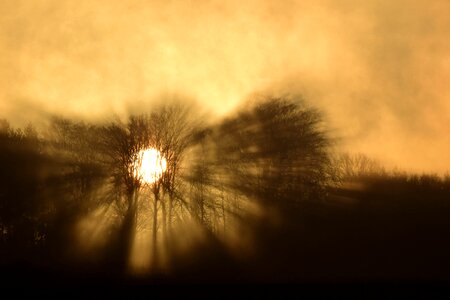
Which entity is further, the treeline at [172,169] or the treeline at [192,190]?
the treeline at [172,169]

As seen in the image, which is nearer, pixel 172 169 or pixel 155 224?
pixel 155 224

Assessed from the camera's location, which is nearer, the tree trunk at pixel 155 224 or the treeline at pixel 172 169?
the tree trunk at pixel 155 224

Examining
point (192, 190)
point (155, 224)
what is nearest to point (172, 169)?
point (192, 190)

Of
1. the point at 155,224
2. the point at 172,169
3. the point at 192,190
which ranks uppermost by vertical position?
the point at 172,169

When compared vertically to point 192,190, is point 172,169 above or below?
above

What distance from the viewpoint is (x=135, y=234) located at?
51375mm

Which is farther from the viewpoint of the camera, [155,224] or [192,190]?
[192,190]

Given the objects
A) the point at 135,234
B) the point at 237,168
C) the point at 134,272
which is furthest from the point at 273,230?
the point at 134,272

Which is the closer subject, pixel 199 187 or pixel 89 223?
pixel 89 223

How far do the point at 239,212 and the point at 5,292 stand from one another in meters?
34.2

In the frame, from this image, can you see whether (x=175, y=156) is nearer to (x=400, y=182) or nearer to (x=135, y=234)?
(x=135, y=234)

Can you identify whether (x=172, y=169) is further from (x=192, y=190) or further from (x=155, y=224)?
(x=155, y=224)

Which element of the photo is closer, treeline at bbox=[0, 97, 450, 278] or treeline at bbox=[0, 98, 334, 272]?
treeline at bbox=[0, 97, 450, 278]

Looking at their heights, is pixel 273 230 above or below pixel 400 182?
Answer: below
